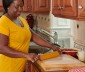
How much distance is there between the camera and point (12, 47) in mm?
2152

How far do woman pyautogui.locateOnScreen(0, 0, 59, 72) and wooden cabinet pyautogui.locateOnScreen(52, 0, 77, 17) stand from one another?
35 centimetres

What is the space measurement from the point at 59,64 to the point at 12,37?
1.49 ft

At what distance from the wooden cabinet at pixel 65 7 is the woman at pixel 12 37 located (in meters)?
0.35

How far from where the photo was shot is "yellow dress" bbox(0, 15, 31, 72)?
2066 millimetres

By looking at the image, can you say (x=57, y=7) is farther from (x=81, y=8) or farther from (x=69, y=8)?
(x=81, y=8)

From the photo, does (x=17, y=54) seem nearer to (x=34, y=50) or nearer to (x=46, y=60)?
(x=46, y=60)

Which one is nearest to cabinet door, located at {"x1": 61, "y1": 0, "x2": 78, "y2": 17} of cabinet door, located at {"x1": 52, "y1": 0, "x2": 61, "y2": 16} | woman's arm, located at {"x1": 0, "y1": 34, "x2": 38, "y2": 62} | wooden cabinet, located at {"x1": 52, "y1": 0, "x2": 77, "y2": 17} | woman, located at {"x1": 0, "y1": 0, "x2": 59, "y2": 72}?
wooden cabinet, located at {"x1": 52, "y1": 0, "x2": 77, "y2": 17}

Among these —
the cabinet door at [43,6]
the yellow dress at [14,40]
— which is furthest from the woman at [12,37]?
the cabinet door at [43,6]

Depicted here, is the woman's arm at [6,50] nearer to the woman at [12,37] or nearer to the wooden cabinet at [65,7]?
the woman at [12,37]

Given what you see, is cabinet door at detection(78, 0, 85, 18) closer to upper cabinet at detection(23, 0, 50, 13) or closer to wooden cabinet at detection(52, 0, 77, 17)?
wooden cabinet at detection(52, 0, 77, 17)

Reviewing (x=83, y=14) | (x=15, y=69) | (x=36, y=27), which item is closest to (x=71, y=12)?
(x=83, y=14)

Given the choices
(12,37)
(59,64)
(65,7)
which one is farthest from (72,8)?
(12,37)

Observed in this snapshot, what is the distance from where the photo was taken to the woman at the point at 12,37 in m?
2.00

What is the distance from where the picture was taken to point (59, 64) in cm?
196
